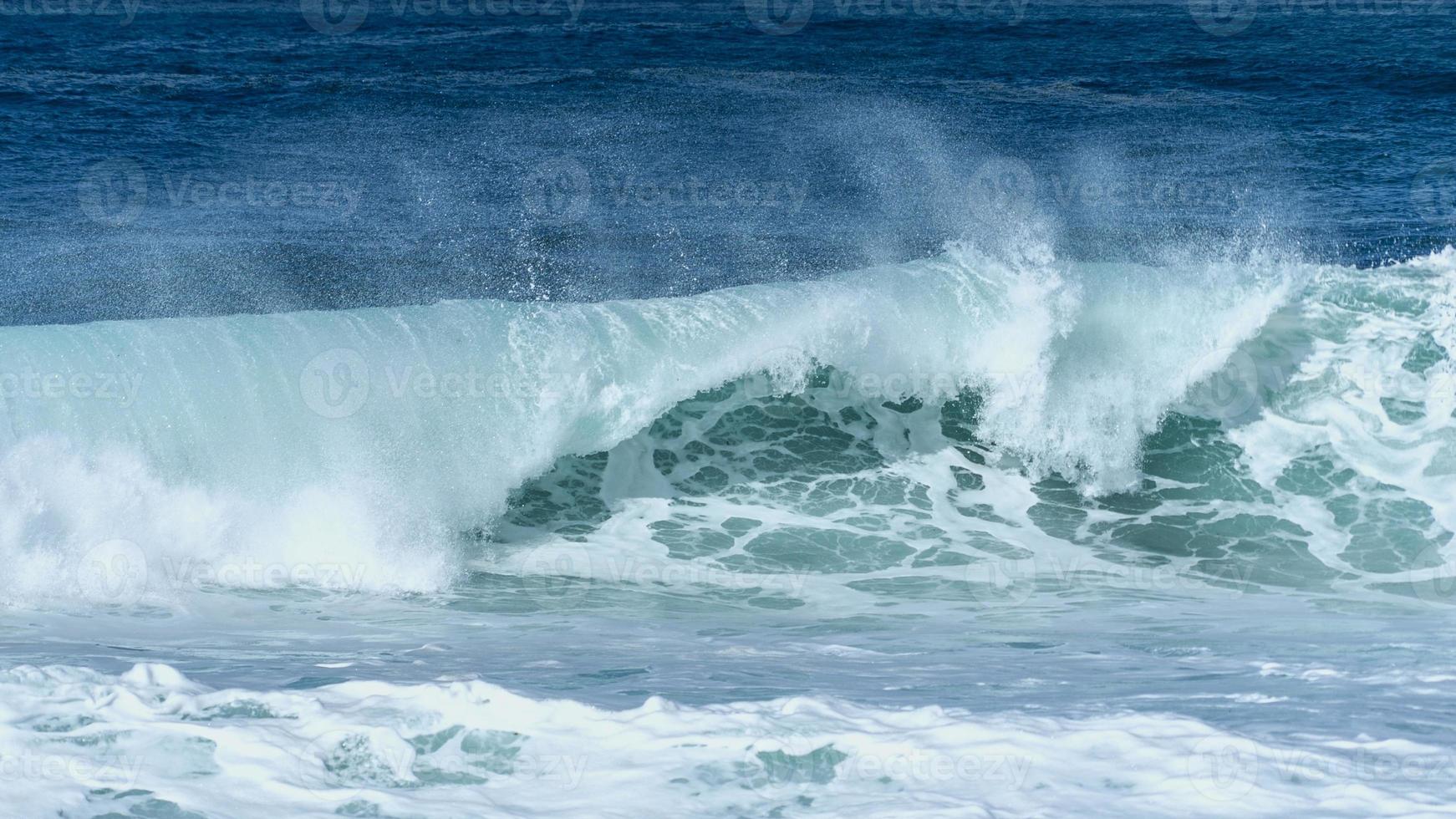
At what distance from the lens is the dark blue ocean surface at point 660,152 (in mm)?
15578

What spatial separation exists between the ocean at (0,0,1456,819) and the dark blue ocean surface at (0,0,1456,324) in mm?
133

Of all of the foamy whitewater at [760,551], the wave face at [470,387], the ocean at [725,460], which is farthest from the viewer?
the wave face at [470,387]

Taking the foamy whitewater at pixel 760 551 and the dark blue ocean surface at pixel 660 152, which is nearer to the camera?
the foamy whitewater at pixel 760 551

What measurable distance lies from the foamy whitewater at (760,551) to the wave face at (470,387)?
0.04m

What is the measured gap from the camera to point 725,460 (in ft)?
36.3

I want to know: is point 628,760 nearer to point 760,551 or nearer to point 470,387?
point 760,551

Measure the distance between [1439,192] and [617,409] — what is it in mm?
13740

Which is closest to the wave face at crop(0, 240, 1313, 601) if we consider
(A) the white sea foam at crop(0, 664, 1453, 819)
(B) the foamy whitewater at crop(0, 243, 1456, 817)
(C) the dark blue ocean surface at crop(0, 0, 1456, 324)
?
(B) the foamy whitewater at crop(0, 243, 1456, 817)

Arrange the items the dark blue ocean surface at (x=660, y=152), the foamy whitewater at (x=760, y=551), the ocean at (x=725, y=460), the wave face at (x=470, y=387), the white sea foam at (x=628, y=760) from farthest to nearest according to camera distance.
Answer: the dark blue ocean surface at (x=660, y=152) → the wave face at (x=470, y=387) → the ocean at (x=725, y=460) → the foamy whitewater at (x=760, y=551) → the white sea foam at (x=628, y=760)

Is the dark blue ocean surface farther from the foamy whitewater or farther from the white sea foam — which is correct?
the white sea foam

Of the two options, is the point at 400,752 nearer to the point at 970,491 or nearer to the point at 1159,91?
the point at 970,491

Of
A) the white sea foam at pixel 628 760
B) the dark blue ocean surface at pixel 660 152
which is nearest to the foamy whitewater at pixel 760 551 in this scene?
the white sea foam at pixel 628 760

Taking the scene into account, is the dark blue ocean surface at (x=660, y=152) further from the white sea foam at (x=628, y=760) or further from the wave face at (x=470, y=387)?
the white sea foam at (x=628, y=760)

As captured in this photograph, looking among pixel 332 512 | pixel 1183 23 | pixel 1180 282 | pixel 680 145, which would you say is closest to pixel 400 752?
pixel 332 512
